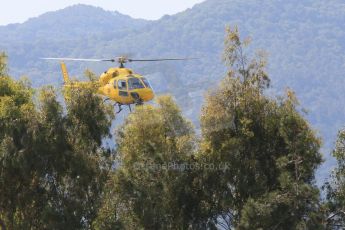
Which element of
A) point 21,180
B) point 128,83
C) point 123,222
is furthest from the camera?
point 128,83

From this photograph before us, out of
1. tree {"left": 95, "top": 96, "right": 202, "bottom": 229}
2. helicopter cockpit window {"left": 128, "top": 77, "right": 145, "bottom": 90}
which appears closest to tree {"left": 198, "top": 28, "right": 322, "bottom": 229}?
tree {"left": 95, "top": 96, "right": 202, "bottom": 229}

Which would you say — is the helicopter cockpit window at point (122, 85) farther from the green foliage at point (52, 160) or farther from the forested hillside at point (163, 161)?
the forested hillside at point (163, 161)

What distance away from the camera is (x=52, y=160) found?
2600 cm

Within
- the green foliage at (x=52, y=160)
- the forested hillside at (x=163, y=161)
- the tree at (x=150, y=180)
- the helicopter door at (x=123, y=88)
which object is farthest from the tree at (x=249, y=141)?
the helicopter door at (x=123, y=88)

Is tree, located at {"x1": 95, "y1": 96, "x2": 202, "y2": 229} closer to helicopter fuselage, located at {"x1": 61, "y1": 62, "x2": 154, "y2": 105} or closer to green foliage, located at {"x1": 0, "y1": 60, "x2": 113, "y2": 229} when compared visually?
green foliage, located at {"x1": 0, "y1": 60, "x2": 113, "y2": 229}

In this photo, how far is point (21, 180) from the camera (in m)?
26.8

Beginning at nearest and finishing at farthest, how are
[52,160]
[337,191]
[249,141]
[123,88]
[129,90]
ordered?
[337,191]
[249,141]
[52,160]
[129,90]
[123,88]

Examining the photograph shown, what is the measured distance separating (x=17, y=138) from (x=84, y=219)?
388 centimetres

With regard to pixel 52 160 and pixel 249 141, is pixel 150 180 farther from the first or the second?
pixel 249 141

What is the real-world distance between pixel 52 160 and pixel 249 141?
727cm

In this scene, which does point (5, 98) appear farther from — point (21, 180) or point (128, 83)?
point (128, 83)

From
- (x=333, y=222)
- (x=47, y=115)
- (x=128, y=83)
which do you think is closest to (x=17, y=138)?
(x=47, y=115)

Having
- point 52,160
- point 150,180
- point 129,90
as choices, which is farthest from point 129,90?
point 150,180

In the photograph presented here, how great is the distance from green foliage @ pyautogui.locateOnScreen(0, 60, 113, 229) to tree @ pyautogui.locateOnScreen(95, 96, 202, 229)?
3.50 feet
